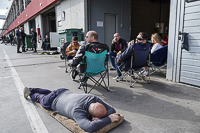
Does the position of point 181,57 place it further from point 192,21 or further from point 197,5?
point 197,5

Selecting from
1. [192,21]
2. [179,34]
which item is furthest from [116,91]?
[192,21]

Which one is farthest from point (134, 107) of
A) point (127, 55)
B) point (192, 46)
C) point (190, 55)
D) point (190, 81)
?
point (192, 46)

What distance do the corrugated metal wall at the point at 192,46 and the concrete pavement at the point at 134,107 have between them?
0.31 meters

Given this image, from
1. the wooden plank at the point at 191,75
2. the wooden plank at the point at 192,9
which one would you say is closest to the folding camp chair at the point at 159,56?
the wooden plank at the point at 191,75

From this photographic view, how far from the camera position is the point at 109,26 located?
10461 mm

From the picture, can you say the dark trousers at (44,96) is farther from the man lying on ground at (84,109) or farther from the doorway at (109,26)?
the doorway at (109,26)

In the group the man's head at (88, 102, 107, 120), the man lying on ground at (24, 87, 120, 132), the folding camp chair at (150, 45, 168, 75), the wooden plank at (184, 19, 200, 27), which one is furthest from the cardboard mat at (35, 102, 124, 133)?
the wooden plank at (184, 19, 200, 27)

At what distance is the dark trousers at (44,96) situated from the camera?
2.84 metres

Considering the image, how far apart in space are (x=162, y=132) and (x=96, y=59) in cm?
205

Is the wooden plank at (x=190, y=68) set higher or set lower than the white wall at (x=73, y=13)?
lower

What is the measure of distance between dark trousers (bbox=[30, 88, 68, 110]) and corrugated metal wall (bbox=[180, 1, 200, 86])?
332cm

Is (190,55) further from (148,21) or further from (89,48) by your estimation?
(148,21)

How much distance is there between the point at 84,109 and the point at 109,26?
8.76m

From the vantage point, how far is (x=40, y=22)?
61.4 feet
